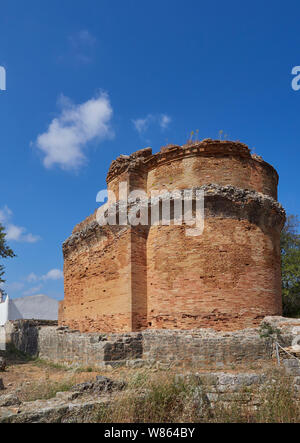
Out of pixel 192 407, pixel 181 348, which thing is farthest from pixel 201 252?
pixel 192 407

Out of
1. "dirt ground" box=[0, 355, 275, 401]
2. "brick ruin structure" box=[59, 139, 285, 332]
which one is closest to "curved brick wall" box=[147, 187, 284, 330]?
"brick ruin structure" box=[59, 139, 285, 332]

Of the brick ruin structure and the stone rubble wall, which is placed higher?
the brick ruin structure

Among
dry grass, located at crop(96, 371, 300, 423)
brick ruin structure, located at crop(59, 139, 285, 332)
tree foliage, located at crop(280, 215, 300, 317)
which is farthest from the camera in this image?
tree foliage, located at crop(280, 215, 300, 317)

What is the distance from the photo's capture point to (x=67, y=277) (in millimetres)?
18234

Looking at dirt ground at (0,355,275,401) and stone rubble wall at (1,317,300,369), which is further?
stone rubble wall at (1,317,300,369)

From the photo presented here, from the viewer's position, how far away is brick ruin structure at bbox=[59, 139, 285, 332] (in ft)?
38.6

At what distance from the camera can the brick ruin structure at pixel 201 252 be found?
11.8m

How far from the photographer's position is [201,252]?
1198cm

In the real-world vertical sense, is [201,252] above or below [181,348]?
above

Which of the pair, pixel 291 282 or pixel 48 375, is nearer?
pixel 48 375

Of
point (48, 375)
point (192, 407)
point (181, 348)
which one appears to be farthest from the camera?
point (181, 348)

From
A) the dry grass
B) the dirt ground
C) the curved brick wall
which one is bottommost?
the dirt ground

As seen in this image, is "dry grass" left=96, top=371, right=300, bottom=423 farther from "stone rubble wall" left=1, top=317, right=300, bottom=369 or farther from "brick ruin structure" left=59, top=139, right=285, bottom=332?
"brick ruin structure" left=59, top=139, right=285, bottom=332

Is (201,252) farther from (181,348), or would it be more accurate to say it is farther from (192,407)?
(192,407)
